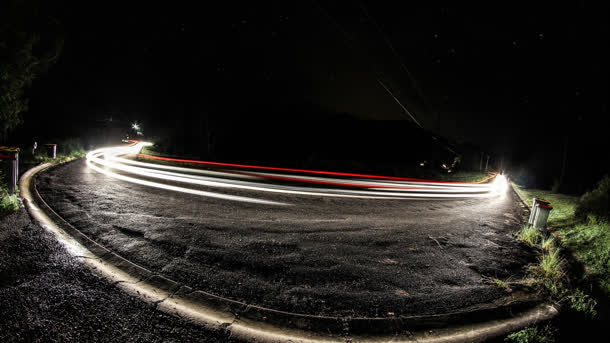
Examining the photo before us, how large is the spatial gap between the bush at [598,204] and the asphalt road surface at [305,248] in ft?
5.65

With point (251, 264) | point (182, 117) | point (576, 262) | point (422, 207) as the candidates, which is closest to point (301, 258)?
point (251, 264)

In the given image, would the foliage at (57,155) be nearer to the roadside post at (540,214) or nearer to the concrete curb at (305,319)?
the concrete curb at (305,319)

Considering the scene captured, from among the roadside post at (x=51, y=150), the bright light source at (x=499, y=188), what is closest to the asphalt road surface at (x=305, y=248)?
the roadside post at (x=51, y=150)

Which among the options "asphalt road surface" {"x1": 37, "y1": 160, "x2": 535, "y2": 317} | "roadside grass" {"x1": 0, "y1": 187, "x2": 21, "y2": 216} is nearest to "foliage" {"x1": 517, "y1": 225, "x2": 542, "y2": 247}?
"asphalt road surface" {"x1": 37, "y1": 160, "x2": 535, "y2": 317}

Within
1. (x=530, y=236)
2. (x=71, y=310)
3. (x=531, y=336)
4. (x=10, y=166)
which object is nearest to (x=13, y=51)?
(x=10, y=166)

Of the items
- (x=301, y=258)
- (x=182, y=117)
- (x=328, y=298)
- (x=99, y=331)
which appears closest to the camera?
(x=99, y=331)

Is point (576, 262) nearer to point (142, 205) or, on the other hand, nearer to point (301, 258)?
point (301, 258)

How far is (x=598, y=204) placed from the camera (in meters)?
6.20

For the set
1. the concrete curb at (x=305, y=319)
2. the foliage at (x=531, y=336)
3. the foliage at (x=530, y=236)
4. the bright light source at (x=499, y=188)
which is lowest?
the concrete curb at (x=305, y=319)

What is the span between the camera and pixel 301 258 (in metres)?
3.53

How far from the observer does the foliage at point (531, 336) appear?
222 centimetres

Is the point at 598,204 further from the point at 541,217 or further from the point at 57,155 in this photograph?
the point at 57,155

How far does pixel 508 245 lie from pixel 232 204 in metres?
6.58

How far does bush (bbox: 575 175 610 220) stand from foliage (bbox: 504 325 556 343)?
6054mm
